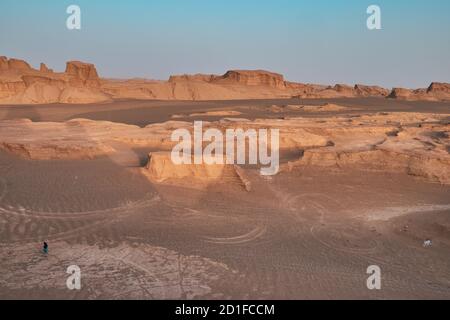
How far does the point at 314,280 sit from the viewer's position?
5836mm

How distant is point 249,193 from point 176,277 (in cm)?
458

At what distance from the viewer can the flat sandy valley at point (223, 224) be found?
18.5 ft

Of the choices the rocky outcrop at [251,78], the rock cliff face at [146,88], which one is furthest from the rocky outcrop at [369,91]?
the rocky outcrop at [251,78]

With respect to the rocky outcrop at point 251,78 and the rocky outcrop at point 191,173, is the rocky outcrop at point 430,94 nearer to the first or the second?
the rocky outcrop at point 251,78

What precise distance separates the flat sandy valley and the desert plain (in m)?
0.03

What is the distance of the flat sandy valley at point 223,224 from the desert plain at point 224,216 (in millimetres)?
29

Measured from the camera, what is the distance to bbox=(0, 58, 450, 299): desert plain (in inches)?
224

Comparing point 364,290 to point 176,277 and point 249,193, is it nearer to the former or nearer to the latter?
point 176,277

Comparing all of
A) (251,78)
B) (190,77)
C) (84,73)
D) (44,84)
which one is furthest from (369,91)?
(44,84)

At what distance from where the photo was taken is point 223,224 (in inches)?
324

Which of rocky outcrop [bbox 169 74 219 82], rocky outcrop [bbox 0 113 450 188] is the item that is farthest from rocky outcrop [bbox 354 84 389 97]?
rocky outcrop [bbox 0 113 450 188]

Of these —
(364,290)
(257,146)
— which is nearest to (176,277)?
(364,290)

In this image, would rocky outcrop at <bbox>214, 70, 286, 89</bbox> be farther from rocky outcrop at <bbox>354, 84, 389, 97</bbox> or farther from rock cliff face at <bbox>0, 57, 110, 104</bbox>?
rock cliff face at <bbox>0, 57, 110, 104</bbox>
